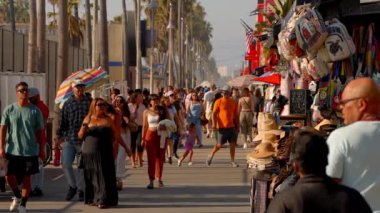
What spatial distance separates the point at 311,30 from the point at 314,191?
598 centimetres

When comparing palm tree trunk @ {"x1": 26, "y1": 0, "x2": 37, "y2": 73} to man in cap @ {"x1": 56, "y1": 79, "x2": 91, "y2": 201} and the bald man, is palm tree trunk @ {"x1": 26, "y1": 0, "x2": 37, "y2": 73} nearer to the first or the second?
man in cap @ {"x1": 56, "y1": 79, "x2": 91, "y2": 201}

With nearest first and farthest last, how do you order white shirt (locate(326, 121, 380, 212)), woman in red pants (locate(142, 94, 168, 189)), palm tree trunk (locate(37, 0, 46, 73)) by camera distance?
1. white shirt (locate(326, 121, 380, 212))
2. woman in red pants (locate(142, 94, 168, 189))
3. palm tree trunk (locate(37, 0, 46, 73))

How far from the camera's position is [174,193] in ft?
53.2

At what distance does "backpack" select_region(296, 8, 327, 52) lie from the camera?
1108 cm

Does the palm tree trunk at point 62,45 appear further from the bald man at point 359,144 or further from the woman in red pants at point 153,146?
the bald man at point 359,144

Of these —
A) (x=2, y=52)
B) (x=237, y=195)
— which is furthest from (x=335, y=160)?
(x=2, y=52)

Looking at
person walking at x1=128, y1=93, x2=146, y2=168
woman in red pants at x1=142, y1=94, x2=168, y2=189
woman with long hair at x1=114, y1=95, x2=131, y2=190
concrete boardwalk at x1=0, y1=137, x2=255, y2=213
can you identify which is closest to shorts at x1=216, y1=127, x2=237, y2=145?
concrete boardwalk at x1=0, y1=137, x2=255, y2=213

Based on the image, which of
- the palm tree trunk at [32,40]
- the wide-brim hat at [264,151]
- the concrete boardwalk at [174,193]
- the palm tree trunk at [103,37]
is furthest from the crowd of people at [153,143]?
the palm tree trunk at [32,40]

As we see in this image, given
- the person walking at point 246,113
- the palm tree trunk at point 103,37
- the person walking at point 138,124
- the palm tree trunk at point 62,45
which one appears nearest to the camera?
the person walking at point 138,124

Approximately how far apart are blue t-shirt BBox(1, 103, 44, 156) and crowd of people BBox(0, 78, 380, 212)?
0.01m

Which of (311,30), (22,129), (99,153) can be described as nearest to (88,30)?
(99,153)

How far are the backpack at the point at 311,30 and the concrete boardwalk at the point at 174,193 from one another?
337 centimetres

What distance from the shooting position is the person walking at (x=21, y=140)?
1320 centimetres

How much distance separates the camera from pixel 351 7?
1088 cm
